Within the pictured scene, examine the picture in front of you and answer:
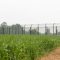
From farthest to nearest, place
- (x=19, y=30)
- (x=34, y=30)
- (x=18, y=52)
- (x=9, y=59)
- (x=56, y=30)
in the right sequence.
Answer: (x=19, y=30), (x=34, y=30), (x=56, y=30), (x=18, y=52), (x=9, y=59)

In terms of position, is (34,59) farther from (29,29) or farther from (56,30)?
(29,29)

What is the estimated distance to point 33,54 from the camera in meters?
12.3

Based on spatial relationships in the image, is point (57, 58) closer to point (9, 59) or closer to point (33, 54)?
point (33, 54)

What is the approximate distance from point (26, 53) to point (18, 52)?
1430mm

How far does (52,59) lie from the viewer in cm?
1260

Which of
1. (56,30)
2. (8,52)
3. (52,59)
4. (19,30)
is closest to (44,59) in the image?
(52,59)

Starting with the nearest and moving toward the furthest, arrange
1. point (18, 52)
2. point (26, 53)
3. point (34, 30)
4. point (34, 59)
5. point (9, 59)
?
point (9, 59), point (18, 52), point (26, 53), point (34, 59), point (34, 30)

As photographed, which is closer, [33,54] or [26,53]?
[26,53]

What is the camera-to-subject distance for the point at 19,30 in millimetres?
55375

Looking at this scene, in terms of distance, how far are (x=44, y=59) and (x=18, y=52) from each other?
2821 mm

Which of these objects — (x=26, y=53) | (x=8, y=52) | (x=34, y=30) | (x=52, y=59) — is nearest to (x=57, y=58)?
(x=52, y=59)

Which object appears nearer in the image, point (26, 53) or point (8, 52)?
point (8, 52)

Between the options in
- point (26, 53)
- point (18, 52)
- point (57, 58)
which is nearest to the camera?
point (18, 52)

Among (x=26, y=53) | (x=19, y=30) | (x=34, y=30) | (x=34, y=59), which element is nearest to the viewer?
(x=26, y=53)
